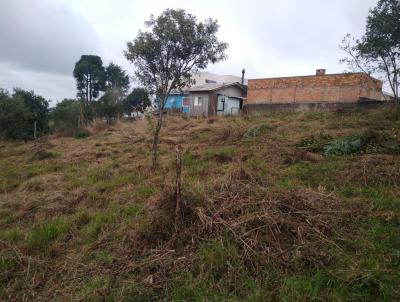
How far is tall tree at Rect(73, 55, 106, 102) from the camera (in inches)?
1708

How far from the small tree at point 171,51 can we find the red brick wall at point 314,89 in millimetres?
14230

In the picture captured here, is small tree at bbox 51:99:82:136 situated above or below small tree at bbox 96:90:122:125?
below

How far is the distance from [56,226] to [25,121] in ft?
74.4

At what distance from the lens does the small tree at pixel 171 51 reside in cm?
768

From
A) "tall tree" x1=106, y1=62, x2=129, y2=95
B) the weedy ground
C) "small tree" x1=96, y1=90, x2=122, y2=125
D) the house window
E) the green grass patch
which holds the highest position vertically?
"tall tree" x1=106, y1=62, x2=129, y2=95

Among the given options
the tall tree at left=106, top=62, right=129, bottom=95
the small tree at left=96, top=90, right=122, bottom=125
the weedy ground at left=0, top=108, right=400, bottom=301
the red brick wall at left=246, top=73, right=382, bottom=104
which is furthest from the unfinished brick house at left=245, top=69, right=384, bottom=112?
the tall tree at left=106, top=62, right=129, bottom=95

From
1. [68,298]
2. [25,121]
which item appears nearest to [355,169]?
[68,298]

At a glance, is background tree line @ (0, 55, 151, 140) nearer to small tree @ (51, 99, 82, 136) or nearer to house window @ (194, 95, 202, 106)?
small tree @ (51, 99, 82, 136)

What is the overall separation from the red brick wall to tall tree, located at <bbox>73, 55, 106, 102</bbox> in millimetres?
28130

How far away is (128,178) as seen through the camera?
271 inches

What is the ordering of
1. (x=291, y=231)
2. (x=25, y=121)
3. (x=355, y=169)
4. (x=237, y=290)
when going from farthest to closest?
(x=25, y=121)
(x=355, y=169)
(x=291, y=231)
(x=237, y=290)

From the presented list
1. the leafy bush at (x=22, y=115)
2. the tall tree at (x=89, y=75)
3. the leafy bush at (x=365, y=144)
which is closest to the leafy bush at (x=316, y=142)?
the leafy bush at (x=365, y=144)

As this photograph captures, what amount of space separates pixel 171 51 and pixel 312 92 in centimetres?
1638

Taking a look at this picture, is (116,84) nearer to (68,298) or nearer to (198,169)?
(198,169)
